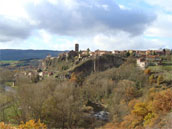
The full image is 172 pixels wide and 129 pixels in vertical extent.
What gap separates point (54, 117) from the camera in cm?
2494

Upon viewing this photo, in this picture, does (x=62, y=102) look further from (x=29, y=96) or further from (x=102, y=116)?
(x=102, y=116)

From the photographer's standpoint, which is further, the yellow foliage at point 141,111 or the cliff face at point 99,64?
the cliff face at point 99,64

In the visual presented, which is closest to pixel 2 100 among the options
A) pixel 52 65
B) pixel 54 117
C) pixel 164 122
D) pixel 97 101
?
pixel 54 117

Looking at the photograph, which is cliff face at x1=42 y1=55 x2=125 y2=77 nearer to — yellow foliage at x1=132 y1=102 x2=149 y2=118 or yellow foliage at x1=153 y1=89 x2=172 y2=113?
yellow foliage at x1=132 y1=102 x2=149 y2=118

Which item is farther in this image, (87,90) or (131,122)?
(87,90)

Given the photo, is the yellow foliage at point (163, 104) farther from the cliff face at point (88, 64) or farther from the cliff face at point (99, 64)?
the cliff face at point (99, 64)

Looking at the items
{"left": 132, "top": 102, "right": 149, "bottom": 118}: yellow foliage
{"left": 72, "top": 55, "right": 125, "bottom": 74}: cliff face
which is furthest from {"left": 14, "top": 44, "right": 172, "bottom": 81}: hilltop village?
{"left": 132, "top": 102, "right": 149, "bottom": 118}: yellow foliage

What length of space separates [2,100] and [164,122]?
2108 centimetres

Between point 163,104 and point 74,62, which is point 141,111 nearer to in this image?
point 163,104

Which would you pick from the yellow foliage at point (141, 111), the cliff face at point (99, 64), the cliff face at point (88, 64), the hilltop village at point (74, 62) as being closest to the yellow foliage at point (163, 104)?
the yellow foliage at point (141, 111)

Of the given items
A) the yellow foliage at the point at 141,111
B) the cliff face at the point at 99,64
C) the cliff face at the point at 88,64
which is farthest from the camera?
the cliff face at the point at 99,64

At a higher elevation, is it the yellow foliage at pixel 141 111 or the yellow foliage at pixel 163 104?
the yellow foliage at pixel 163 104

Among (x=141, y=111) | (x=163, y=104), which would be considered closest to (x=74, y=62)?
(x=141, y=111)

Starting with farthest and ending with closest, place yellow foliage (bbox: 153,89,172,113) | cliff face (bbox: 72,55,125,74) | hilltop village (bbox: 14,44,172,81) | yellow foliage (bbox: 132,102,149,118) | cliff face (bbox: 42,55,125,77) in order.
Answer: cliff face (bbox: 72,55,125,74)
cliff face (bbox: 42,55,125,77)
hilltop village (bbox: 14,44,172,81)
yellow foliage (bbox: 132,102,149,118)
yellow foliage (bbox: 153,89,172,113)
